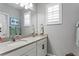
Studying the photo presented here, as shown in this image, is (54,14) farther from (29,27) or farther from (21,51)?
(21,51)

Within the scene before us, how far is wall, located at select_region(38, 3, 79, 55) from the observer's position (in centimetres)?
150

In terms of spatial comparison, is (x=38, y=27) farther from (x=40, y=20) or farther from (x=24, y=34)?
(x=24, y=34)

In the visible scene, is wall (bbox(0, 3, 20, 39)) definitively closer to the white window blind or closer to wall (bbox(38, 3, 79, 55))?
wall (bbox(38, 3, 79, 55))

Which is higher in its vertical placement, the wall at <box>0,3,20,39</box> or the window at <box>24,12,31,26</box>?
the wall at <box>0,3,20,39</box>

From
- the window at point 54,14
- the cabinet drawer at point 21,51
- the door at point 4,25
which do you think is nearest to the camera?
the cabinet drawer at point 21,51

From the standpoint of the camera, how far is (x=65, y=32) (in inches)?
60.1

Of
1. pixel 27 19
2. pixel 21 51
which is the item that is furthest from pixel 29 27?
pixel 21 51

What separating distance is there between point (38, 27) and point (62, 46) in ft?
1.78

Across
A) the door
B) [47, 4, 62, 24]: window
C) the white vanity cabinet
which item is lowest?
the white vanity cabinet

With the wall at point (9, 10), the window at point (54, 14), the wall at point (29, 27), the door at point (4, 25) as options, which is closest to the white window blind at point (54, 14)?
the window at point (54, 14)

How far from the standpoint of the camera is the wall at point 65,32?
1.50 meters

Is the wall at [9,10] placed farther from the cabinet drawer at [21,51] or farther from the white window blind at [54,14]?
Answer: the white window blind at [54,14]

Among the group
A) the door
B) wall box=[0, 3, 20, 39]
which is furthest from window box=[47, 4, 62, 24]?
the door

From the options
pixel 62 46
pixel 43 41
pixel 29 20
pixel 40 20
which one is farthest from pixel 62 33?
pixel 29 20
